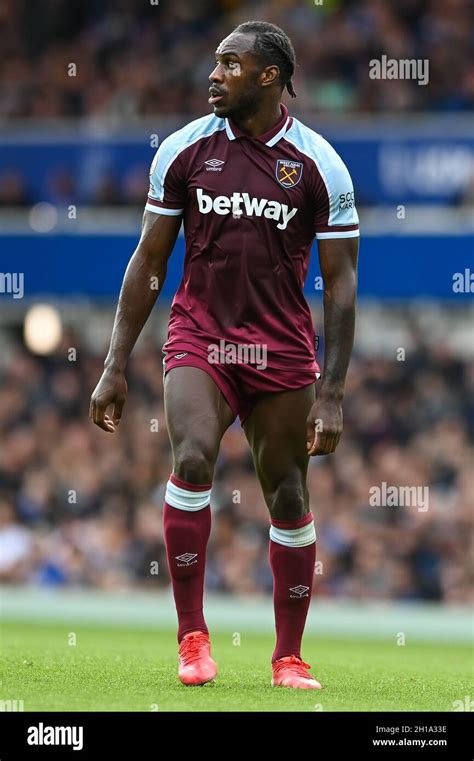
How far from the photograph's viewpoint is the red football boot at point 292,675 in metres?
6.51

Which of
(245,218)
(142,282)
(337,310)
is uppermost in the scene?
(245,218)

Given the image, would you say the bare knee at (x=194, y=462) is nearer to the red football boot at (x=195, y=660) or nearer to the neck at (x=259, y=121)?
the red football boot at (x=195, y=660)

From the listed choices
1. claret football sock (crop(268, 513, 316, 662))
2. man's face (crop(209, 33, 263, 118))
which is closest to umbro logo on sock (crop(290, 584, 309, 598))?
claret football sock (crop(268, 513, 316, 662))

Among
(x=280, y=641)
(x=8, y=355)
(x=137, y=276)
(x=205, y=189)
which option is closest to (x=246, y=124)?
(x=205, y=189)

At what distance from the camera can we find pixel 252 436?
6.68 m

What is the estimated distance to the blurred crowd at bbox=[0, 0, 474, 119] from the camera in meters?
17.4

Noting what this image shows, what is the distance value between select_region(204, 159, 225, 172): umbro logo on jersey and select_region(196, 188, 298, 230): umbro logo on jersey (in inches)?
4.1

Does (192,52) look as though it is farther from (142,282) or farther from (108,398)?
(108,398)

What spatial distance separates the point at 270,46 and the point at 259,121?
1.07ft

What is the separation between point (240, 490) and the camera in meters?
16.2

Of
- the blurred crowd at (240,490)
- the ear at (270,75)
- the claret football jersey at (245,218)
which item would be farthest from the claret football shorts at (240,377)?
the blurred crowd at (240,490)

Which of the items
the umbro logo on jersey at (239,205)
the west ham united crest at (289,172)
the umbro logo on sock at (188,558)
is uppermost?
the west ham united crest at (289,172)

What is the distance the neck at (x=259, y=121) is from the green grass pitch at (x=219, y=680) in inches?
95.5

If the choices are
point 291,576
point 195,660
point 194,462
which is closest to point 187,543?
point 194,462
